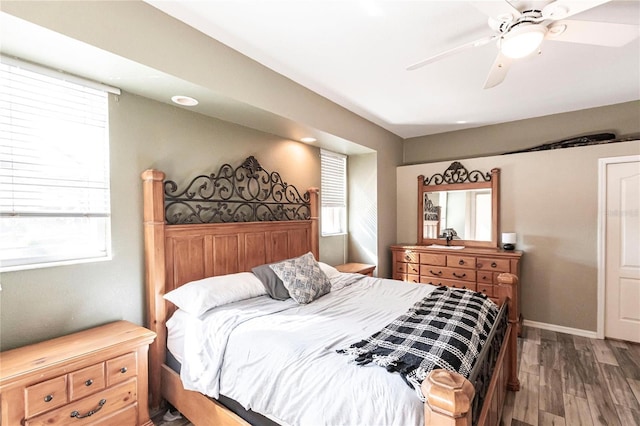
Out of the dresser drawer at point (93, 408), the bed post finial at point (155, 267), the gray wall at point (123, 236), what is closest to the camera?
the dresser drawer at point (93, 408)

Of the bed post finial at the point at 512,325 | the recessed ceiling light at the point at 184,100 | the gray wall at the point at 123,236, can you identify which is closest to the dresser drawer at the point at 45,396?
the gray wall at the point at 123,236

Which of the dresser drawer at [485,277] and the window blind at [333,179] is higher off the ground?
the window blind at [333,179]

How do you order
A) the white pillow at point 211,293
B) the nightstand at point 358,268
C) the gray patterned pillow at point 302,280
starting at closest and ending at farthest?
the white pillow at point 211,293, the gray patterned pillow at point 302,280, the nightstand at point 358,268

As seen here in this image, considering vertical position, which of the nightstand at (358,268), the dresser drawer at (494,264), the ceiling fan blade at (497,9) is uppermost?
the ceiling fan blade at (497,9)

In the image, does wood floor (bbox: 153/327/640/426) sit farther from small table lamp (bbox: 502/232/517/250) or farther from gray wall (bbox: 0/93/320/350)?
small table lamp (bbox: 502/232/517/250)

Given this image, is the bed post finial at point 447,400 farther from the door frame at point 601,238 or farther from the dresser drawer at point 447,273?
the door frame at point 601,238

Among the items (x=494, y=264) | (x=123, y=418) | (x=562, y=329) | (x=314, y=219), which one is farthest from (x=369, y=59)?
(x=562, y=329)

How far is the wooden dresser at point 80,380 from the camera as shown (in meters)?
1.41

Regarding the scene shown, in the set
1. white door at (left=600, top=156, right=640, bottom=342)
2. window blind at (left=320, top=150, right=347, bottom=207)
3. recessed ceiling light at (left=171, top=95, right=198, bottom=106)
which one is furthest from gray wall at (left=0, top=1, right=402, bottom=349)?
white door at (left=600, top=156, right=640, bottom=342)

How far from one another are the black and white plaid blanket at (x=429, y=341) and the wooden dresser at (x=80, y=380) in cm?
134

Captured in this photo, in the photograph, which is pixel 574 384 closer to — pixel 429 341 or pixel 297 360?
pixel 429 341

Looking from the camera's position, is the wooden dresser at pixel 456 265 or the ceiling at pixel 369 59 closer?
the ceiling at pixel 369 59

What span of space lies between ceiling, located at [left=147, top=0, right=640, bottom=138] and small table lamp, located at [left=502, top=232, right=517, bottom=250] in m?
1.55

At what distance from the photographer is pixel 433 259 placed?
410cm
